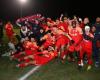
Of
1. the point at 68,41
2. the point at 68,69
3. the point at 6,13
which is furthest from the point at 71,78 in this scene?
the point at 6,13

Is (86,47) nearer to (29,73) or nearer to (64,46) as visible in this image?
(64,46)

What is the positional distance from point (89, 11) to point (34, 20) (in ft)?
89.8

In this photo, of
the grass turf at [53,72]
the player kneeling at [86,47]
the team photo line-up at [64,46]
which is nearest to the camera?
the grass turf at [53,72]

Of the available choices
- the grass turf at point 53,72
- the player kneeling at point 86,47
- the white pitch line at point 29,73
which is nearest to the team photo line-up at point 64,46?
the player kneeling at point 86,47

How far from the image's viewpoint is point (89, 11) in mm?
43844

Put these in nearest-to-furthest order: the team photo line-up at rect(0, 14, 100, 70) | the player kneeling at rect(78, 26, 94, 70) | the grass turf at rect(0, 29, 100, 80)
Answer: the grass turf at rect(0, 29, 100, 80) → the player kneeling at rect(78, 26, 94, 70) → the team photo line-up at rect(0, 14, 100, 70)

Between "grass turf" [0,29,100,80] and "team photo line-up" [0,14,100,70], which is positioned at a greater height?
"team photo line-up" [0,14,100,70]

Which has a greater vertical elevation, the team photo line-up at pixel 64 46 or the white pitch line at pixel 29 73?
the team photo line-up at pixel 64 46

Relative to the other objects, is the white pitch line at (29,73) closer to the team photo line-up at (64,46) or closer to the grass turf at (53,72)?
the grass turf at (53,72)

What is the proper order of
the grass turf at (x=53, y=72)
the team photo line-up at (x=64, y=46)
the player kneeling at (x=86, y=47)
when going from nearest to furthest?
the grass turf at (x=53, y=72) < the player kneeling at (x=86, y=47) < the team photo line-up at (x=64, y=46)

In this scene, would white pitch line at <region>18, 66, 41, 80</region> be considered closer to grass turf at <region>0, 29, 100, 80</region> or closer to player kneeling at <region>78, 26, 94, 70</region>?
grass turf at <region>0, 29, 100, 80</region>

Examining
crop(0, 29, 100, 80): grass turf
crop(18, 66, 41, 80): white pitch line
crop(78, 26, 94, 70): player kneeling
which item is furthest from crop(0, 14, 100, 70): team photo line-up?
crop(18, 66, 41, 80): white pitch line

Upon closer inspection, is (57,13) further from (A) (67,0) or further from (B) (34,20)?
(B) (34,20)

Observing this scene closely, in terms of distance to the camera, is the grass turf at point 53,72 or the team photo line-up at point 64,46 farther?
the team photo line-up at point 64,46
